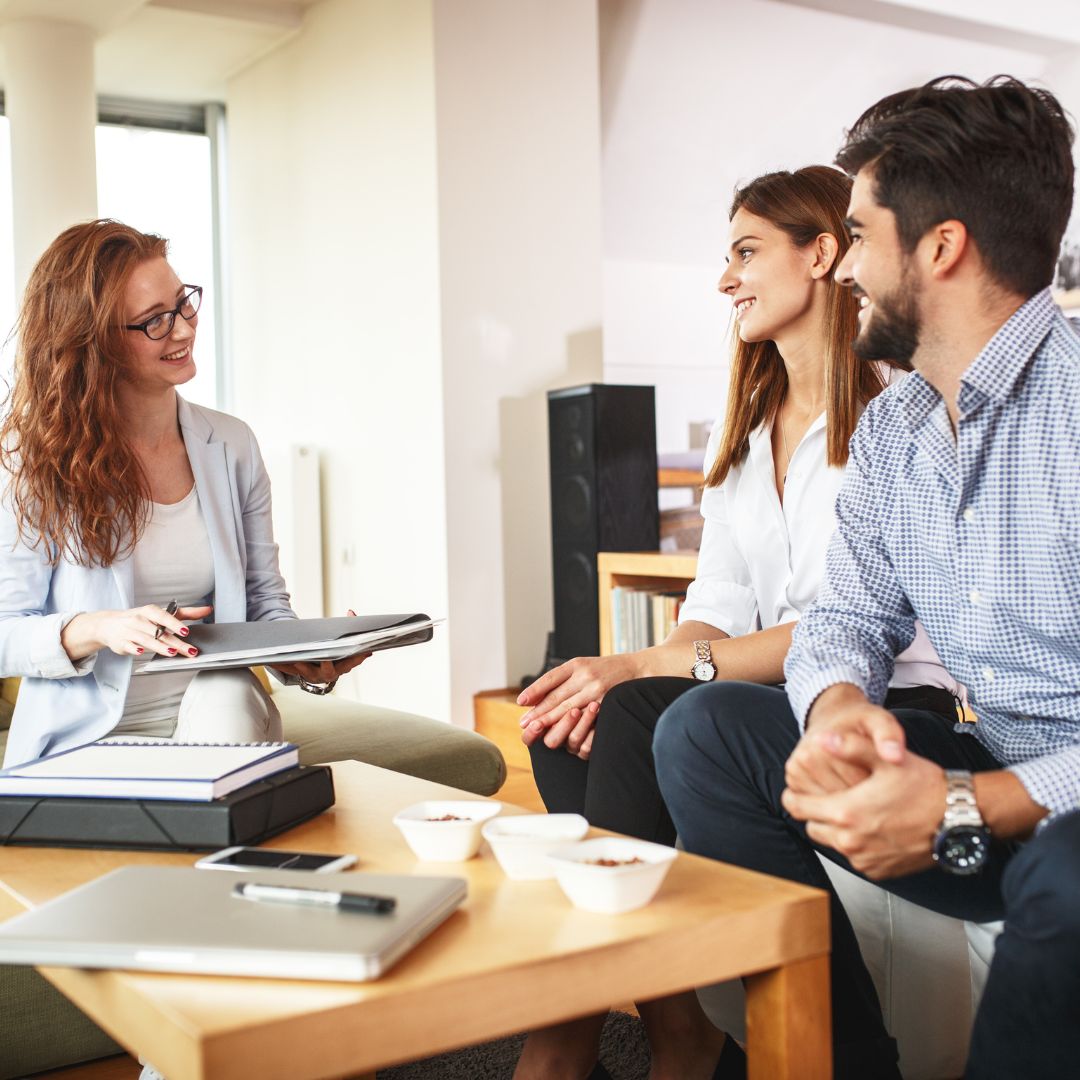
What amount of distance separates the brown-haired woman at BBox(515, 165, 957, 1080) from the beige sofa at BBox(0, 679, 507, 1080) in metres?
0.57

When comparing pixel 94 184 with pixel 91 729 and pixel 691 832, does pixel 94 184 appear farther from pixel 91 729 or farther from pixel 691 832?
pixel 691 832

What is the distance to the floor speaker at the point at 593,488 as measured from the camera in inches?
165

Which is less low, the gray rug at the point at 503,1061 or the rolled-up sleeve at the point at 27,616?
the rolled-up sleeve at the point at 27,616

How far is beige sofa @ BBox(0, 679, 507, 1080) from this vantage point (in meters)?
1.68

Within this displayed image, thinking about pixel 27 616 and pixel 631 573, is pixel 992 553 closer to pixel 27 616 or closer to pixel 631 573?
pixel 27 616

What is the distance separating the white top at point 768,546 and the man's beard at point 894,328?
1.06 ft

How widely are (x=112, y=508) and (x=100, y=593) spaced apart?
0.43ft

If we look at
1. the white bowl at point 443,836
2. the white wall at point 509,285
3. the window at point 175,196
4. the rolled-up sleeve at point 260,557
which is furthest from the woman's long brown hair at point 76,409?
the window at point 175,196

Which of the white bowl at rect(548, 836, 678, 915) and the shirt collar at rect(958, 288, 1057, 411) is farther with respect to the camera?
the shirt collar at rect(958, 288, 1057, 411)

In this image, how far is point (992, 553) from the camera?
4.45ft

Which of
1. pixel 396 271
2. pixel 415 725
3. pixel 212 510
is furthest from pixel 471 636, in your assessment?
pixel 212 510

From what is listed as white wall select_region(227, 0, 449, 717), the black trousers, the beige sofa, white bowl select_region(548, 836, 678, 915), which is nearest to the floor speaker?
white wall select_region(227, 0, 449, 717)

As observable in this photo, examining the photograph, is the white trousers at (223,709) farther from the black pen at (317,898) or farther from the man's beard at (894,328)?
the man's beard at (894,328)

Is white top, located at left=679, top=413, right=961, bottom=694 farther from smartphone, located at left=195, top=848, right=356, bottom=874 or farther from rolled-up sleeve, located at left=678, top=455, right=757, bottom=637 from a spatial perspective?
smartphone, located at left=195, top=848, right=356, bottom=874
